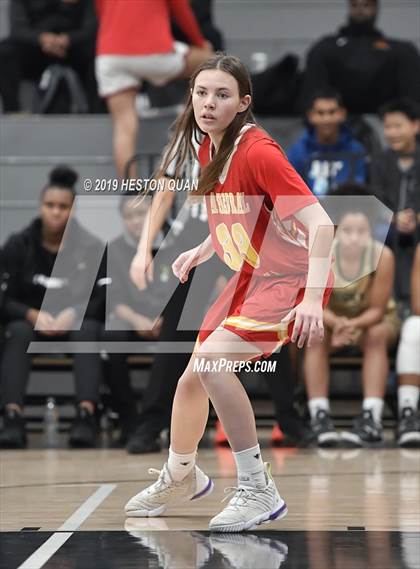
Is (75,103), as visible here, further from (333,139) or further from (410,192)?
(410,192)

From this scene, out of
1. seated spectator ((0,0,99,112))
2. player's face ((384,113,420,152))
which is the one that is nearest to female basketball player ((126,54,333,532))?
player's face ((384,113,420,152))

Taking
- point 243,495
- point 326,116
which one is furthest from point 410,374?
point 243,495

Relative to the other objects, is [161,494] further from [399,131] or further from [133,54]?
[133,54]

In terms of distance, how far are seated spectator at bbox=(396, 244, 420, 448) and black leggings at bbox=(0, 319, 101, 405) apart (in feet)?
5.23

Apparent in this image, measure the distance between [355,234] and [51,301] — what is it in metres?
1.71

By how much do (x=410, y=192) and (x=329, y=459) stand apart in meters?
2.12

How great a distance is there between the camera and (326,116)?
299 inches

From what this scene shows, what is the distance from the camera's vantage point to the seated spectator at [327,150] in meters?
7.44

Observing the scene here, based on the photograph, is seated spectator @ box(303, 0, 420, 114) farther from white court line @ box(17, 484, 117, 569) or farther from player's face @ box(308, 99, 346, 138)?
white court line @ box(17, 484, 117, 569)

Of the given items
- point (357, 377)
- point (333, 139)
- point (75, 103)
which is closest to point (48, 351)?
point (357, 377)

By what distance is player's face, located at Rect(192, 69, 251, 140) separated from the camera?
3.71 metres

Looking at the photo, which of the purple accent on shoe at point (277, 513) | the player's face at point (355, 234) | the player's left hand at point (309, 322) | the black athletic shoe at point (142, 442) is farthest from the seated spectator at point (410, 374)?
the player's left hand at point (309, 322)

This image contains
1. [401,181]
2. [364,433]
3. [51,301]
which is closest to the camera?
Result: [364,433]

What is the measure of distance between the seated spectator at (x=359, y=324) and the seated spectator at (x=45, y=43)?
289 cm
